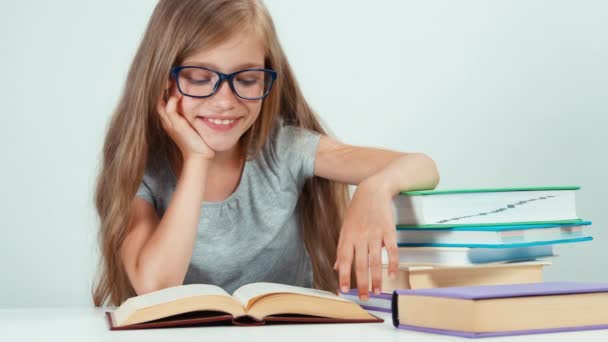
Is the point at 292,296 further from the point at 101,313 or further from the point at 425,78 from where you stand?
the point at 425,78

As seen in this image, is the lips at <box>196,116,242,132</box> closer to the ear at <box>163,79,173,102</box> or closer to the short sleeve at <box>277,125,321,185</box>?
the ear at <box>163,79,173,102</box>

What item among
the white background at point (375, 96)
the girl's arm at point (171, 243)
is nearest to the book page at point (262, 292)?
the girl's arm at point (171, 243)

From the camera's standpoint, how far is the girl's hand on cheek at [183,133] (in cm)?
157

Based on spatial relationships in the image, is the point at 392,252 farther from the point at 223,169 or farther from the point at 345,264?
the point at 223,169

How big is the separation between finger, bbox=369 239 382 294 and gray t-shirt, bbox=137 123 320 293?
2.05ft

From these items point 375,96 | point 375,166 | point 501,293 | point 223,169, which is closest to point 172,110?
point 223,169

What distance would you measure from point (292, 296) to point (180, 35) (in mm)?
726

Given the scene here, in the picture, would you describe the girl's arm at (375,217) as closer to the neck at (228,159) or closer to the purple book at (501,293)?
the purple book at (501,293)

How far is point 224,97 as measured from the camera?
1.49m

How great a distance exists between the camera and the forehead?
1514 mm

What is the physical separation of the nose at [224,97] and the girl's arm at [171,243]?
0.41 ft

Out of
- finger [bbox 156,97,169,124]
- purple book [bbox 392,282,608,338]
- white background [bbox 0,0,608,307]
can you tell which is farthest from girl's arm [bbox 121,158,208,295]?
white background [bbox 0,0,608,307]

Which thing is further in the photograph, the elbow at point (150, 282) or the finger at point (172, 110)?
the finger at point (172, 110)

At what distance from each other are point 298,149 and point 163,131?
0.30 metres
